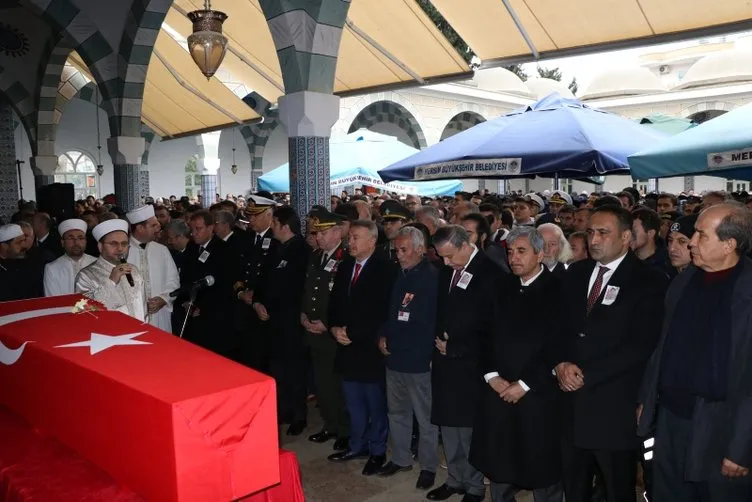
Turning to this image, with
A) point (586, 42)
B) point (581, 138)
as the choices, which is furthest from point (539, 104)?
point (581, 138)

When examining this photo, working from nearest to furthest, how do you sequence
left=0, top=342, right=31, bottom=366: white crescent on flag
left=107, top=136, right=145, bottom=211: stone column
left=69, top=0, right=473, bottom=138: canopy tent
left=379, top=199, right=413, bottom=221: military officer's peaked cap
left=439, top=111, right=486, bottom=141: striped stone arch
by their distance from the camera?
left=0, top=342, right=31, bottom=366: white crescent on flag < left=379, top=199, right=413, bottom=221: military officer's peaked cap < left=69, top=0, right=473, bottom=138: canopy tent < left=107, top=136, right=145, bottom=211: stone column < left=439, top=111, right=486, bottom=141: striped stone arch

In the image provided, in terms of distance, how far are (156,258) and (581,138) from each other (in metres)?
4.08

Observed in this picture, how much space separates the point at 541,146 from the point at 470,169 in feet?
2.63

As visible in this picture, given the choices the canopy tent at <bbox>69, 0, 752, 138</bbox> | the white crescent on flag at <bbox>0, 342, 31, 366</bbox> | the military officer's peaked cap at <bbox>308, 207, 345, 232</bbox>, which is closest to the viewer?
the white crescent on flag at <bbox>0, 342, 31, 366</bbox>

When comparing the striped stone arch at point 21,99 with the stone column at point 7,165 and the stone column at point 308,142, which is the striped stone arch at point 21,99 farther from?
the stone column at point 308,142

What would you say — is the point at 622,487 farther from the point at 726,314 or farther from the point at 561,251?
the point at 561,251

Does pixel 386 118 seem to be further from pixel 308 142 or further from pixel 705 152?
pixel 705 152

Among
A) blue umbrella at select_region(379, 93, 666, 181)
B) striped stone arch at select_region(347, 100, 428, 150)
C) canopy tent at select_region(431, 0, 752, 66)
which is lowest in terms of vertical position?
blue umbrella at select_region(379, 93, 666, 181)

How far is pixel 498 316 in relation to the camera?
3.31m

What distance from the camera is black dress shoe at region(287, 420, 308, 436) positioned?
16.3 feet

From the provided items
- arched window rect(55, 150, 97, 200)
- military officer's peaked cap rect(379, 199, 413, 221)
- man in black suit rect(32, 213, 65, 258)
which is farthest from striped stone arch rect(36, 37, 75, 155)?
military officer's peaked cap rect(379, 199, 413, 221)

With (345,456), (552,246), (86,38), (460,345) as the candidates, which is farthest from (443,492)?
(86,38)

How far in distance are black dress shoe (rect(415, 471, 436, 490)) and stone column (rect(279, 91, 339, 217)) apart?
9.38 feet

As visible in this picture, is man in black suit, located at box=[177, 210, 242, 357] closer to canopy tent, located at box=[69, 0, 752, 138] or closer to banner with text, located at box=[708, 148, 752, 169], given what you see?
banner with text, located at box=[708, 148, 752, 169]
